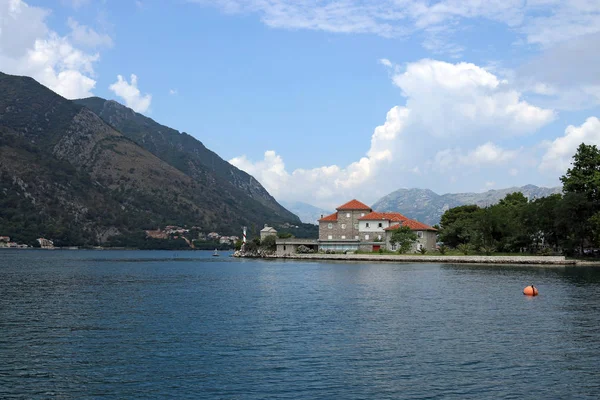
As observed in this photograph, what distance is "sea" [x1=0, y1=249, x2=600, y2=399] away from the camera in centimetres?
2358

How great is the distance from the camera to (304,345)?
104 feet

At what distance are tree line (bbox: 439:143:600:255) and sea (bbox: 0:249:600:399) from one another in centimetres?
4713

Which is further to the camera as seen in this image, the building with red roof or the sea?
the building with red roof

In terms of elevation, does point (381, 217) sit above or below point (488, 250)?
above

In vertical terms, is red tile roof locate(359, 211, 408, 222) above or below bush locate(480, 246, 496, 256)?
above

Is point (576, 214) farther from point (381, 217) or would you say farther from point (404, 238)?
point (381, 217)

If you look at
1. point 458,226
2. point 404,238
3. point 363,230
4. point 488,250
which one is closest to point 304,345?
point 488,250

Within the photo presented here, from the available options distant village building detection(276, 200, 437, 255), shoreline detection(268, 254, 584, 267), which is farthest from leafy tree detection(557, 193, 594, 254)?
distant village building detection(276, 200, 437, 255)

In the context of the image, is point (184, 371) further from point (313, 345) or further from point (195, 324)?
point (195, 324)

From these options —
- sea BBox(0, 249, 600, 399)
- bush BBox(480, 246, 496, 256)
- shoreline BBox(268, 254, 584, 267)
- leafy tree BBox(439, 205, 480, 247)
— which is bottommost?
sea BBox(0, 249, 600, 399)

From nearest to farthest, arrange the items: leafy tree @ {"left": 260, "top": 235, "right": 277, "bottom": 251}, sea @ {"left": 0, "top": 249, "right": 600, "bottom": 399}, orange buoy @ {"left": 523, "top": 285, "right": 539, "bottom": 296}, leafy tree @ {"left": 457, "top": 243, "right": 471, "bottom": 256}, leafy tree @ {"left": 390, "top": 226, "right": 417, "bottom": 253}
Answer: sea @ {"left": 0, "top": 249, "right": 600, "bottom": 399} → orange buoy @ {"left": 523, "top": 285, "right": 539, "bottom": 296} → leafy tree @ {"left": 457, "top": 243, "right": 471, "bottom": 256} → leafy tree @ {"left": 390, "top": 226, "right": 417, "bottom": 253} → leafy tree @ {"left": 260, "top": 235, "right": 277, "bottom": 251}

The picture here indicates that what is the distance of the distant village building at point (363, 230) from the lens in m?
132

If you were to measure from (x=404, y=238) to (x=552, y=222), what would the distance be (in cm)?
3073

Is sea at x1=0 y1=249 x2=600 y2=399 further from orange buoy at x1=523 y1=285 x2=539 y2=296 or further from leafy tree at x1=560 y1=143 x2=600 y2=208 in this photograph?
leafy tree at x1=560 y1=143 x2=600 y2=208
